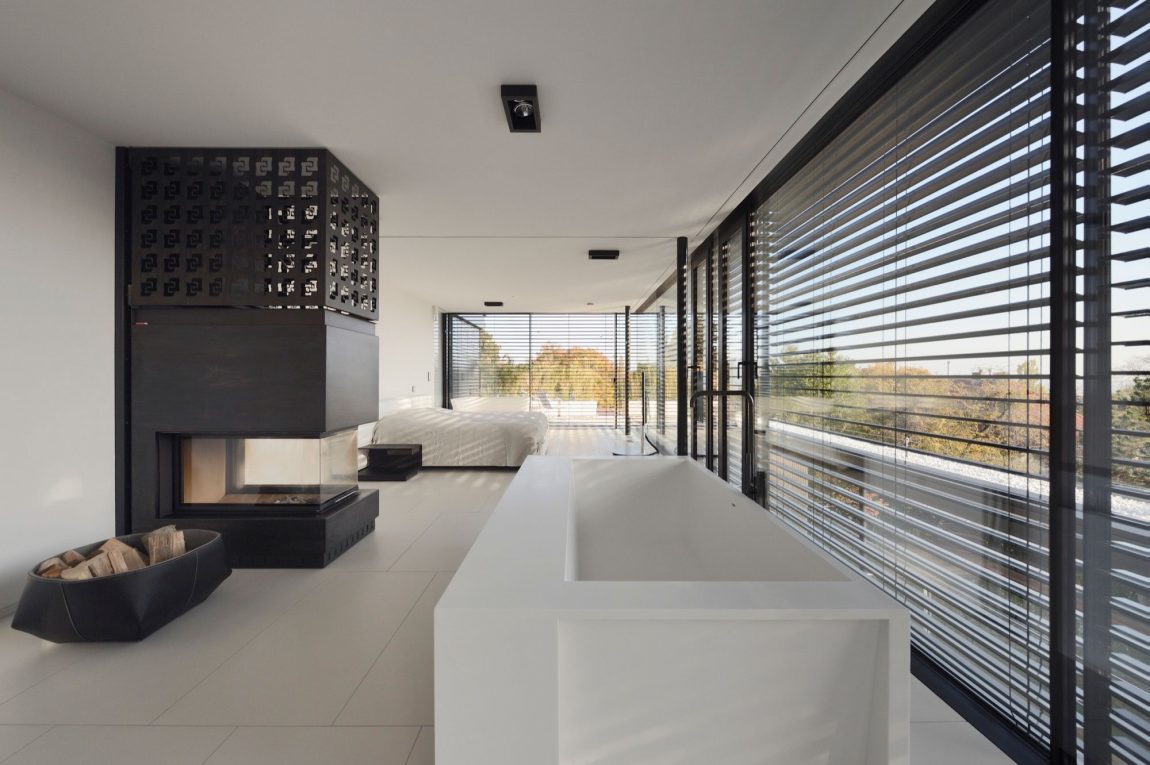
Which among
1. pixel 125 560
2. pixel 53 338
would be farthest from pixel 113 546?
pixel 53 338

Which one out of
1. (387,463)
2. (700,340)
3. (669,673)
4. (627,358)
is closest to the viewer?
(669,673)

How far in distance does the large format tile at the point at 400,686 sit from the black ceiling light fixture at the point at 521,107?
2031mm

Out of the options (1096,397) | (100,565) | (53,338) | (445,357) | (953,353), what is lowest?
(100,565)

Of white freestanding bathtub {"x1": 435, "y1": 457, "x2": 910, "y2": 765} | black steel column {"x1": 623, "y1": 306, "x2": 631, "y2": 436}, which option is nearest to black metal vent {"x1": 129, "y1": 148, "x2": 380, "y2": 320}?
white freestanding bathtub {"x1": 435, "y1": 457, "x2": 910, "y2": 765}

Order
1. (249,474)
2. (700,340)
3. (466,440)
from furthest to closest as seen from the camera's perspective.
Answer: (466,440), (700,340), (249,474)

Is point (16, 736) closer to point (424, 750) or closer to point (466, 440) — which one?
point (424, 750)

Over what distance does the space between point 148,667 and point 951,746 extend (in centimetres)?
248

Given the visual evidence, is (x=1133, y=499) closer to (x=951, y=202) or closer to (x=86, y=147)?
(x=951, y=202)

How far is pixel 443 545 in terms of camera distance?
3.17m

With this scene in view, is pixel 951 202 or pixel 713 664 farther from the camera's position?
pixel 951 202

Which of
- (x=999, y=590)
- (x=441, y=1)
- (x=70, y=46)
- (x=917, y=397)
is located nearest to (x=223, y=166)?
(x=70, y=46)

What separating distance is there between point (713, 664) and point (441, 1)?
6.25 ft

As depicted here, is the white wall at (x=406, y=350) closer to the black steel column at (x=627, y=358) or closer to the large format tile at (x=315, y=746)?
the black steel column at (x=627, y=358)

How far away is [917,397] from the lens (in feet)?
5.47
